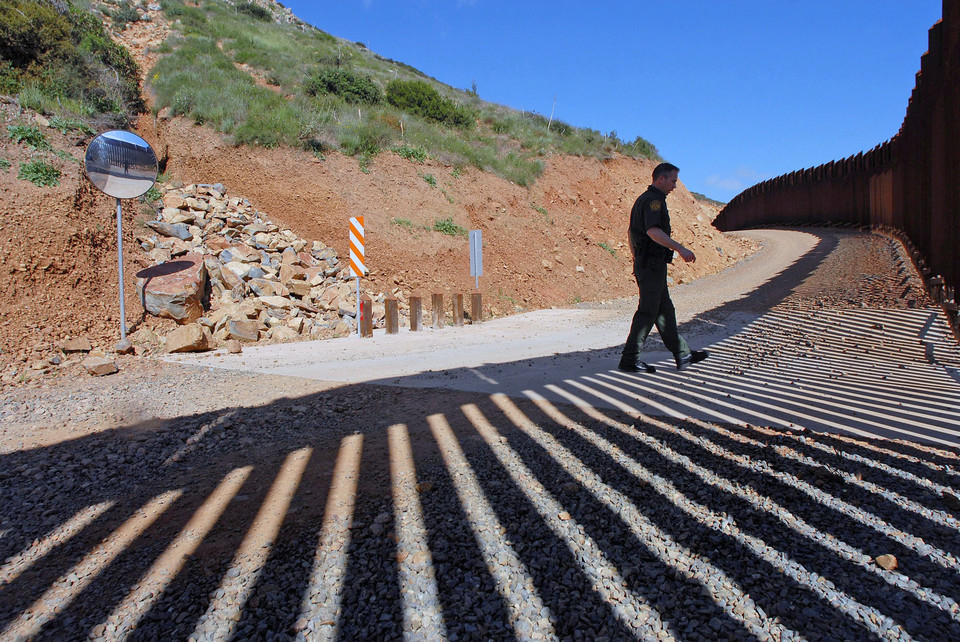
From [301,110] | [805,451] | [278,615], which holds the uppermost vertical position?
[301,110]

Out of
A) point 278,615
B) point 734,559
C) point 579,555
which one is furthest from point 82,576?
point 734,559

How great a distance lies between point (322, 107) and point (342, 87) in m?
3.09

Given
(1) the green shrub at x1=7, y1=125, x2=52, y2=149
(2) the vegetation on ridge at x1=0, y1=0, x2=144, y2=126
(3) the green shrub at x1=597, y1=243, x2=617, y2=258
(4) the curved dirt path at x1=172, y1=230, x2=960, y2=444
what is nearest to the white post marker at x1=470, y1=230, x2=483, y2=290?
(4) the curved dirt path at x1=172, y1=230, x2=960, y2=444

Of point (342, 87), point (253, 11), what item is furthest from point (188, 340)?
point (253, 11)

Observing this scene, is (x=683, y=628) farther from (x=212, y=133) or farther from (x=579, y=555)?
(x=212, y=133)

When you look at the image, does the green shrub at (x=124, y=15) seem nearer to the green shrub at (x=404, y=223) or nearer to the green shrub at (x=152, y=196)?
the green shrub at (x=152, y=196)

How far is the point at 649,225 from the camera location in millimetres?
5621

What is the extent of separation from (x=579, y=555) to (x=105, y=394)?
215 inches

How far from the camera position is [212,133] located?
1589cm

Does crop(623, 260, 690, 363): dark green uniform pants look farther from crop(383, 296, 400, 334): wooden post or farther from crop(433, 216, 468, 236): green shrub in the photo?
crop(433, 216, 468, 236): green shrub

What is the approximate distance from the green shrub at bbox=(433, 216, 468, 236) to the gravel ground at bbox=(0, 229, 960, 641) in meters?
12.7

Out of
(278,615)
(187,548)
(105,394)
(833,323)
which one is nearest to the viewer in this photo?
(278,615)

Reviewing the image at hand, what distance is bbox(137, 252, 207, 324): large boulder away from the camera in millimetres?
9750

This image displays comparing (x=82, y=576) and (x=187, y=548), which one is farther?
(x=187, y=548)
